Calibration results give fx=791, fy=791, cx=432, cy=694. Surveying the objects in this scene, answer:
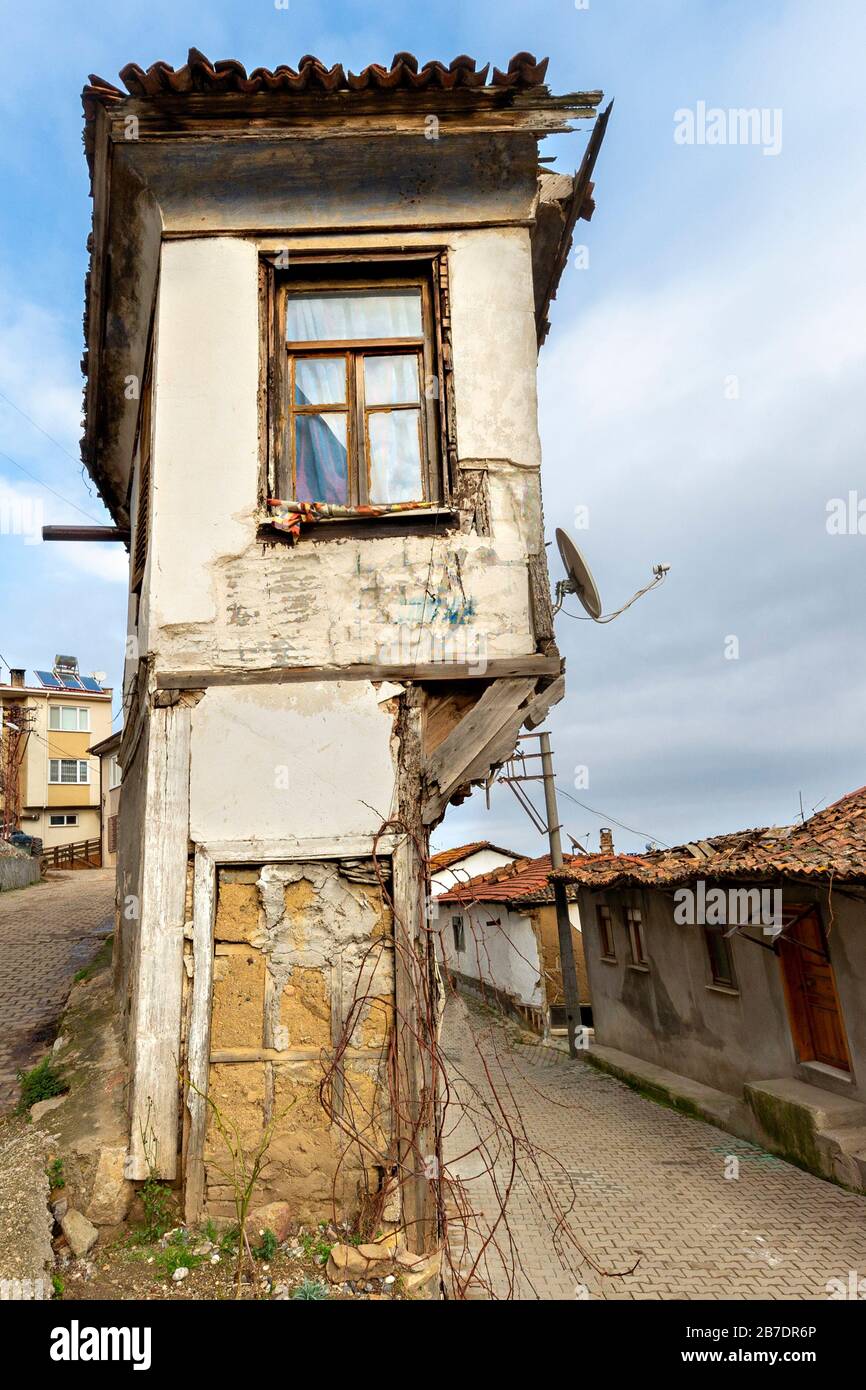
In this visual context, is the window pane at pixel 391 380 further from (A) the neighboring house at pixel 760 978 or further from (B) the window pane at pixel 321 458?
(A) the neighboring house at pixel 760 978

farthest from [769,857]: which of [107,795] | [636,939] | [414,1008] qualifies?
[107,795]

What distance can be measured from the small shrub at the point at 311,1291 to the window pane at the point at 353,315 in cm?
557

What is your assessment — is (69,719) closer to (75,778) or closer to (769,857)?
(75,778)

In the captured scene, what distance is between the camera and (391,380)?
5.52 meters

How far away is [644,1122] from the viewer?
1188 centimetres

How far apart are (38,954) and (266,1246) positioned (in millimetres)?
10996

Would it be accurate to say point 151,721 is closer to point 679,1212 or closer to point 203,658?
point 203,658

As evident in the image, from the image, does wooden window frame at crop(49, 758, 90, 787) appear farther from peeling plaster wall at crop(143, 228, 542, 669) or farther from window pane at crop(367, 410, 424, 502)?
window pane at crop(367, 410, 424, 502)

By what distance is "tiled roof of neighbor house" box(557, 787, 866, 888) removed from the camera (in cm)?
855

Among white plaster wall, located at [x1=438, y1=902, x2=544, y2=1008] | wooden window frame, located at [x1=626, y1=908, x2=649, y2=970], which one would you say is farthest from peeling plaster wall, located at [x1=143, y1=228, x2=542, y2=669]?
white plaster wall, located at [x1=438, y1=902, x2=544, y2=1008]

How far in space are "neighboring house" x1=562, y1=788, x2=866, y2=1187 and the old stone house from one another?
5.56 meters

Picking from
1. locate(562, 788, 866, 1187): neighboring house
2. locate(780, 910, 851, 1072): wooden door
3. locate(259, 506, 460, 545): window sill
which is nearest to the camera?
locate(259, 506, 460, 545): window sill
